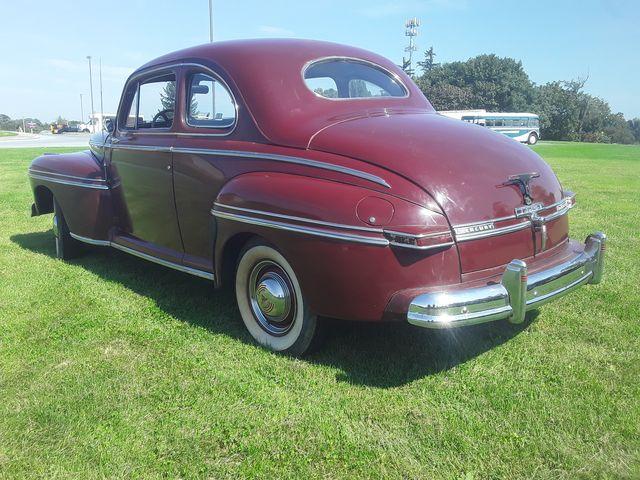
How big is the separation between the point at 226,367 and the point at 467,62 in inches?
3209

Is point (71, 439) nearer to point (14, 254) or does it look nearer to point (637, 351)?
point (637, 351)

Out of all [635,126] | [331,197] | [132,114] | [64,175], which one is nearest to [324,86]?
[331,197]

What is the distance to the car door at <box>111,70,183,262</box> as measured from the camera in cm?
386

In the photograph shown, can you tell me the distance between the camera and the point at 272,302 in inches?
123

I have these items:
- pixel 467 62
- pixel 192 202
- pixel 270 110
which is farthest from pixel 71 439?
pixel 467 62

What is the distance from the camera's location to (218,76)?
3.57 m

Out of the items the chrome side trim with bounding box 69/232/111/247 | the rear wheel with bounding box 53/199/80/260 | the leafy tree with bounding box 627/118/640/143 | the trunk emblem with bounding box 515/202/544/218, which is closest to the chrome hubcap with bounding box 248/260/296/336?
the trunk emblem with bounding box 515/202/544/218

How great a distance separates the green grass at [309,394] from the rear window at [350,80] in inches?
62.9

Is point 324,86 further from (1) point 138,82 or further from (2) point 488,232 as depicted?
(1) point 138,82

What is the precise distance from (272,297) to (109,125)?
2.69 m

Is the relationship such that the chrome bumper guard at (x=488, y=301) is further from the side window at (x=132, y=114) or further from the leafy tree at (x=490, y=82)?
the leafy tree at (x=490, y=82)

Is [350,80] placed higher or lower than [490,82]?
lower

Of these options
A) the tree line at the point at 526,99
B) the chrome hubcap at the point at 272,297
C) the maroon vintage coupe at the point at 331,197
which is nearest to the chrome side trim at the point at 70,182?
the maroon vintage coupe at the point at 331,197

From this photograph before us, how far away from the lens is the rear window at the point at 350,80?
140 inches
